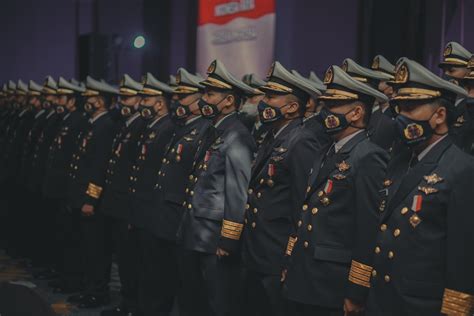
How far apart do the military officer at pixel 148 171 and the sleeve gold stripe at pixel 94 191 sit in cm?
49

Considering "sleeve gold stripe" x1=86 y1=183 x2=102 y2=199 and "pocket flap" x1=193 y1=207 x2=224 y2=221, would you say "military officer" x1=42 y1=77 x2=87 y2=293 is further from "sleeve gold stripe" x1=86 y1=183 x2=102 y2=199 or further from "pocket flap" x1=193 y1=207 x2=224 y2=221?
"pocket flap" x1=193 y1=207 x2=224 y2=221

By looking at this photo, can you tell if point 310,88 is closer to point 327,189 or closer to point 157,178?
point 327,189

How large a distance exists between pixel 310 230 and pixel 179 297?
156cm

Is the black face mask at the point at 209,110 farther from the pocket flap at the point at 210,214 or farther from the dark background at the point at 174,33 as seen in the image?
the dark background at the point at 174,33

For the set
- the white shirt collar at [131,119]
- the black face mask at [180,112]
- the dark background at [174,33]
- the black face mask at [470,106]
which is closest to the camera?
the black face mask at [470,106]

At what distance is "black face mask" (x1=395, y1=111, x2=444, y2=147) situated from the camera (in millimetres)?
2889

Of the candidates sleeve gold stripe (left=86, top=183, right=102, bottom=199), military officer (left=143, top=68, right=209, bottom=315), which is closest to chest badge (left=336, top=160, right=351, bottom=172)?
military officer (left=143, top=68, right=209, bottom=315)

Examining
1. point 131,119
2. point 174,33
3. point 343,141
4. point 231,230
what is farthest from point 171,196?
point 174,33

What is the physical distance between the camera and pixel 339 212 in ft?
10.9

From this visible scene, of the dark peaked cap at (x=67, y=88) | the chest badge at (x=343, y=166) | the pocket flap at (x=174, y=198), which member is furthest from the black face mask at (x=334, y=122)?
the dark peaked cap at (x=67, y=88)

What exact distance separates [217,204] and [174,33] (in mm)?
6357

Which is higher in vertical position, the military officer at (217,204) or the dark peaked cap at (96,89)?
the dark peaked cap at (96,89)

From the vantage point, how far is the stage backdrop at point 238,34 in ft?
26.7

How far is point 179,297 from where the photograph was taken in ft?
15.5
